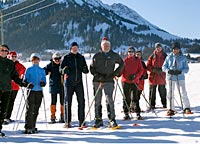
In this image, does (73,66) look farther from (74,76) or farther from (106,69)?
(106,69)

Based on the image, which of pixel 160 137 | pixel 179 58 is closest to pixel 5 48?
pixel 160 137

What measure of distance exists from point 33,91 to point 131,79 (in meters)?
2.34

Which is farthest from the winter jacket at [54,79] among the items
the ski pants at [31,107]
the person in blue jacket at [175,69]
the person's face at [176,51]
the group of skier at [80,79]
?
the person's face at [176,51]

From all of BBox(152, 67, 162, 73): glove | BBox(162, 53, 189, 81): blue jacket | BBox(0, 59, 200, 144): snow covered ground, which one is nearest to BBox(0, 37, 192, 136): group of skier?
BBox(162, 53, 189, 81): blue jacket

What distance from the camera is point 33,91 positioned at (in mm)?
6711

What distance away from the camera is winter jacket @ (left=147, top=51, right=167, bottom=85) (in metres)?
9.16

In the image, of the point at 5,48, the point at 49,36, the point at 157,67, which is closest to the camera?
the point at 5,48

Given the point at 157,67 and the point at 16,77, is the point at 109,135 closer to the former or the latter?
the point at 16,77

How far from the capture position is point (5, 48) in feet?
21.4

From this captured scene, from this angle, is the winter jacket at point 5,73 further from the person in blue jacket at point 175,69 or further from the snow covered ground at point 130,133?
the person in blue jacket at point 175,69

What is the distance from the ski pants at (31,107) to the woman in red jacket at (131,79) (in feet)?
7.02

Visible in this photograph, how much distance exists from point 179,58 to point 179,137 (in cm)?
285

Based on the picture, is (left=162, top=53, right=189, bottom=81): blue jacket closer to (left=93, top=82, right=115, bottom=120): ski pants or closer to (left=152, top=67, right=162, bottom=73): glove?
(left=152, top=67, right=162, bottom=73): glove

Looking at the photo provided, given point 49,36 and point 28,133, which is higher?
point 49,36
